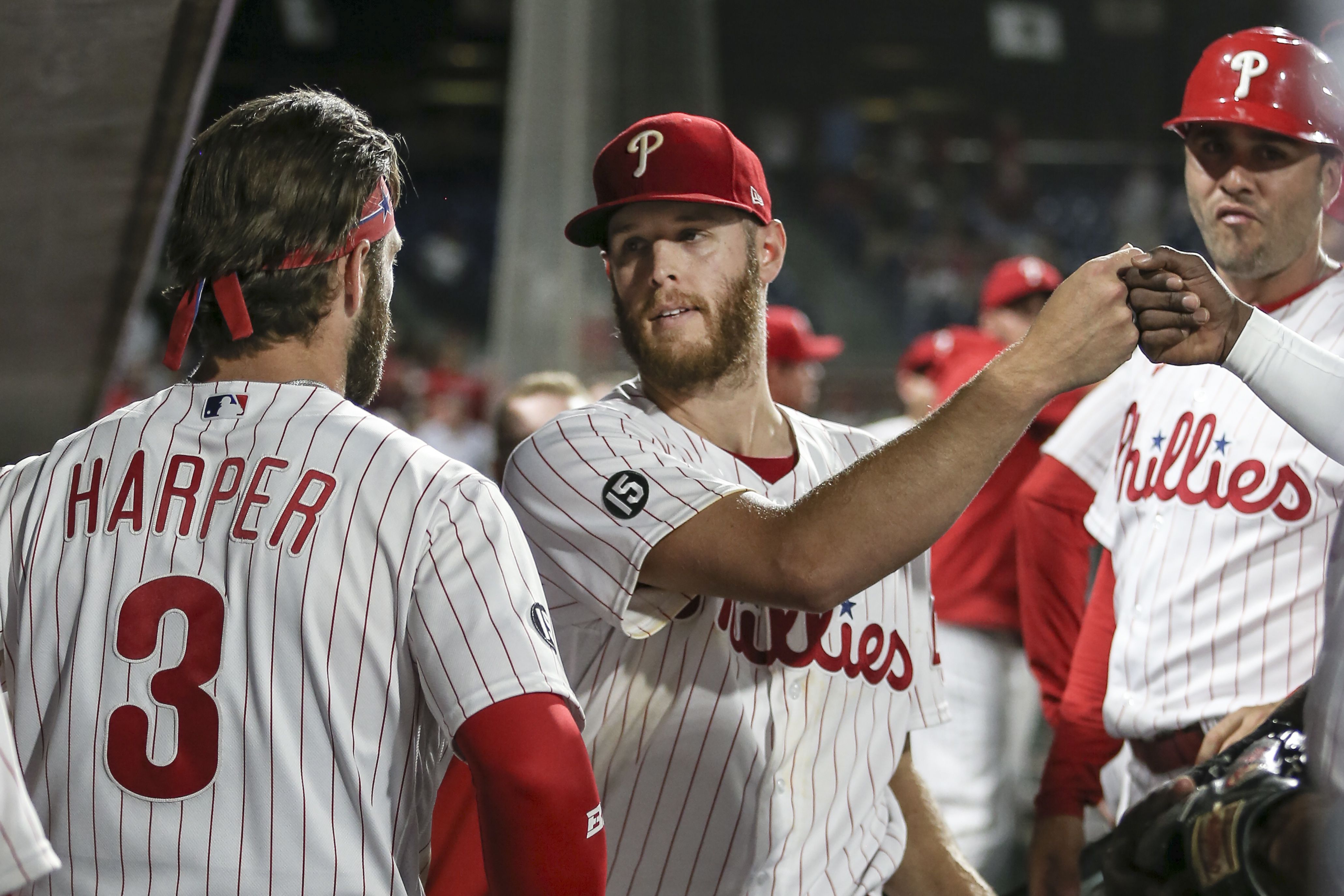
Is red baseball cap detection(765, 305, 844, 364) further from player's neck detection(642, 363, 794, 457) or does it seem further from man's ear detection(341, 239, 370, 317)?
man's ear detection(341, 239, 370, 317)

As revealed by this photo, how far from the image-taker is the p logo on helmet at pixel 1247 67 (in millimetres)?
2113

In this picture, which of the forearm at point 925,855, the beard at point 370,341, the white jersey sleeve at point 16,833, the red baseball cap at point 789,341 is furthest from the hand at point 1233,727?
the red baseball cap at point 789,341

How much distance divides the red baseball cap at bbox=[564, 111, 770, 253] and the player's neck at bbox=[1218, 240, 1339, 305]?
896 mm

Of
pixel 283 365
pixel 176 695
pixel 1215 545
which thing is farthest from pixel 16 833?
pixel 1215 545

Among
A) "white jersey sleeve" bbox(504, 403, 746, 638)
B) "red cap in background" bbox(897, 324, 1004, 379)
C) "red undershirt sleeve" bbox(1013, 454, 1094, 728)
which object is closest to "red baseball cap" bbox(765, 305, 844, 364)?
"red cap in background" bbox(897, 324, 1004, 379)

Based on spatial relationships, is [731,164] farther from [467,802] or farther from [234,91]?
[234,91]

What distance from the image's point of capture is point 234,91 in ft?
51.0

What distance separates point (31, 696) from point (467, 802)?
611mm

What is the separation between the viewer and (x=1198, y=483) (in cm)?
212

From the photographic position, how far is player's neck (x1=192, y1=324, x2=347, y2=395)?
1.42 meters

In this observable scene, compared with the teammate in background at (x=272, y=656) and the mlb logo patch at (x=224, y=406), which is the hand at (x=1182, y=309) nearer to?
the teammate in background at (x=272, y=656)

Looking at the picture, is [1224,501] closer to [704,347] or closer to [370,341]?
[704,347]

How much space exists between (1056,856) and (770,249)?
1185 mm

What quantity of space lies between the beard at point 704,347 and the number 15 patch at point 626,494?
274 millimetres
